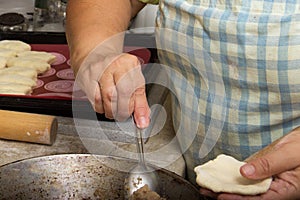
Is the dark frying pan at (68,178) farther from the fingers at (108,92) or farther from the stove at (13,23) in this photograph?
the stove at (13,23)

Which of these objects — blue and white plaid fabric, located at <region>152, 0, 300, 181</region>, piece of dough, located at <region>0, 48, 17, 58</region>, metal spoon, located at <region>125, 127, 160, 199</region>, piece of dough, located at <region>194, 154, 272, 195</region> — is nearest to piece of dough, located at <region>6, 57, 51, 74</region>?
piece of dough, located at <region>0, 48, 17, 58</region>

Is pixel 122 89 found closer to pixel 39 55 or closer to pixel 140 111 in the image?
pixel 140 111

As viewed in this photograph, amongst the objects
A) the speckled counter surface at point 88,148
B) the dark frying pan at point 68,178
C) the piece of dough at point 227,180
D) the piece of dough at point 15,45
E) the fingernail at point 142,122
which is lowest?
the piece of dough at point 15,45

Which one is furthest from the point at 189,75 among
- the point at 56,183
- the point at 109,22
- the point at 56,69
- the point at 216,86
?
the point at 56,69

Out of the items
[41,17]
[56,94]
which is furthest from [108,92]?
[41,17]

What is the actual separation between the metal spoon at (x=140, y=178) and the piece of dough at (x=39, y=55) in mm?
735

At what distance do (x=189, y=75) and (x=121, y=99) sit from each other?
0.26m

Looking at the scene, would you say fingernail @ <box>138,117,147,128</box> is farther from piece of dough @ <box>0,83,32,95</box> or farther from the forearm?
piece of dough @ <box>0,83,32,95</box>

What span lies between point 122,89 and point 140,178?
21cm

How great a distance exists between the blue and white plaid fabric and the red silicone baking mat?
0.43 metres

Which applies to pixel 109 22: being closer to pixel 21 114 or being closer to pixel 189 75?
pixel 189 75

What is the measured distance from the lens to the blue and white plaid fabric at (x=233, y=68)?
866mm

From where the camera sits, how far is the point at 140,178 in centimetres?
89

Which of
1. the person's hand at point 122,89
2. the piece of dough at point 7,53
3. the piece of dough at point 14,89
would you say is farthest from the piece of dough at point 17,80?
the person's hand at point 122,89
